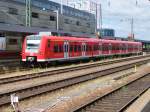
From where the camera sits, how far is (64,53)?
35.0 meters

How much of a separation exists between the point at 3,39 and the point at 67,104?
20.7m

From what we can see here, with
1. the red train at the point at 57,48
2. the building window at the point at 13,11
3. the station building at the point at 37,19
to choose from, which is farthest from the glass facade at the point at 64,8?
the red train at the point at 57,48

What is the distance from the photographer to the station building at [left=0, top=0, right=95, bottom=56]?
36.3m

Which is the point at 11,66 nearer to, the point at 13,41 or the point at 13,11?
the point at 13,41

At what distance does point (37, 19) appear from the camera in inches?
2886

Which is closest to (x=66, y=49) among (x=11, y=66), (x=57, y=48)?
(x=57, y=48)

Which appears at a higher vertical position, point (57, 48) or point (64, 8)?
point (64, 8)

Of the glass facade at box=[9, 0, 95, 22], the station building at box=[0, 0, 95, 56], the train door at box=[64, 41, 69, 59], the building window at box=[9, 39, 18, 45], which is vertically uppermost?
the glass facade at box=[9, 0, 95, 22]

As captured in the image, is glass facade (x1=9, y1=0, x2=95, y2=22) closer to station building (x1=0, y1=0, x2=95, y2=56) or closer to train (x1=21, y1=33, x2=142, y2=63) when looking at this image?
station building (x1=0, y1=0, x2=95, y2=56)

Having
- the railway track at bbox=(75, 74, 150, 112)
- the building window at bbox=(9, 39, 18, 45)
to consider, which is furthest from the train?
the railway track at bbox=(75, 74, 150, 112)

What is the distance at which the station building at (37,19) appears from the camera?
3626 centimetres

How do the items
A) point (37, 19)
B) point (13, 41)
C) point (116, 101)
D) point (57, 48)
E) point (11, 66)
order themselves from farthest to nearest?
point (37, 19)
point (13, 41)
point (57, 48)
point (11, 66)
point (116, 101)

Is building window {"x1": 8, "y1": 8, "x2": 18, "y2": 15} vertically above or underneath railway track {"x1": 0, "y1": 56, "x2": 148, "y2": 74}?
above

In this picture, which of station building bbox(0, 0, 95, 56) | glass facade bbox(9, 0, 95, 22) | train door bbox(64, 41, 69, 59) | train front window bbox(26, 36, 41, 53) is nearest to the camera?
train front window bbox(26, 36, 41, 53)
